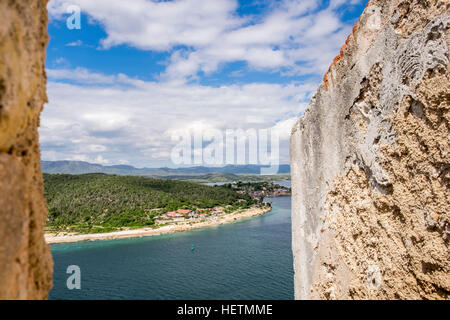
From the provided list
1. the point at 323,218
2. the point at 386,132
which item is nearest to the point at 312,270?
the point at 323,218

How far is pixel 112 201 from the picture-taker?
195ft

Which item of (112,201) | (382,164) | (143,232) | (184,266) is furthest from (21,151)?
(112,201)

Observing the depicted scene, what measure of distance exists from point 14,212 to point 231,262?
101 feet

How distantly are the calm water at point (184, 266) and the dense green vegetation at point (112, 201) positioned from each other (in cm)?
825

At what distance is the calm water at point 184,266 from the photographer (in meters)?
23.9

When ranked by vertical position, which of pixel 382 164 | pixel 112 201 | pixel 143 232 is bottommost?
pixel 143 232

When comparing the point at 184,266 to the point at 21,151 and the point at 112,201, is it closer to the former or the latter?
the point at 21,151

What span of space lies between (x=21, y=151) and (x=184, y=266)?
30243 millimetres

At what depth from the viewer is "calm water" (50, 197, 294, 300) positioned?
78.4 ft

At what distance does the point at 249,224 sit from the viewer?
51750 mm

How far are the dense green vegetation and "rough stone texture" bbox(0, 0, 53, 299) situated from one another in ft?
156

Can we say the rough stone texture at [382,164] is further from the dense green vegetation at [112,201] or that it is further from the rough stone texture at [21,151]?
the dense green vegetation at [112,201]

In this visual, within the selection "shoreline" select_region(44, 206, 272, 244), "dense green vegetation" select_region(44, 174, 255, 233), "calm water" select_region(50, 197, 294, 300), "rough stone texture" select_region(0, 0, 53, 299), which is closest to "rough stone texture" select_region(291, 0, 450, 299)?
"rough stone texture" select_region(0, 0, 53, 299)
